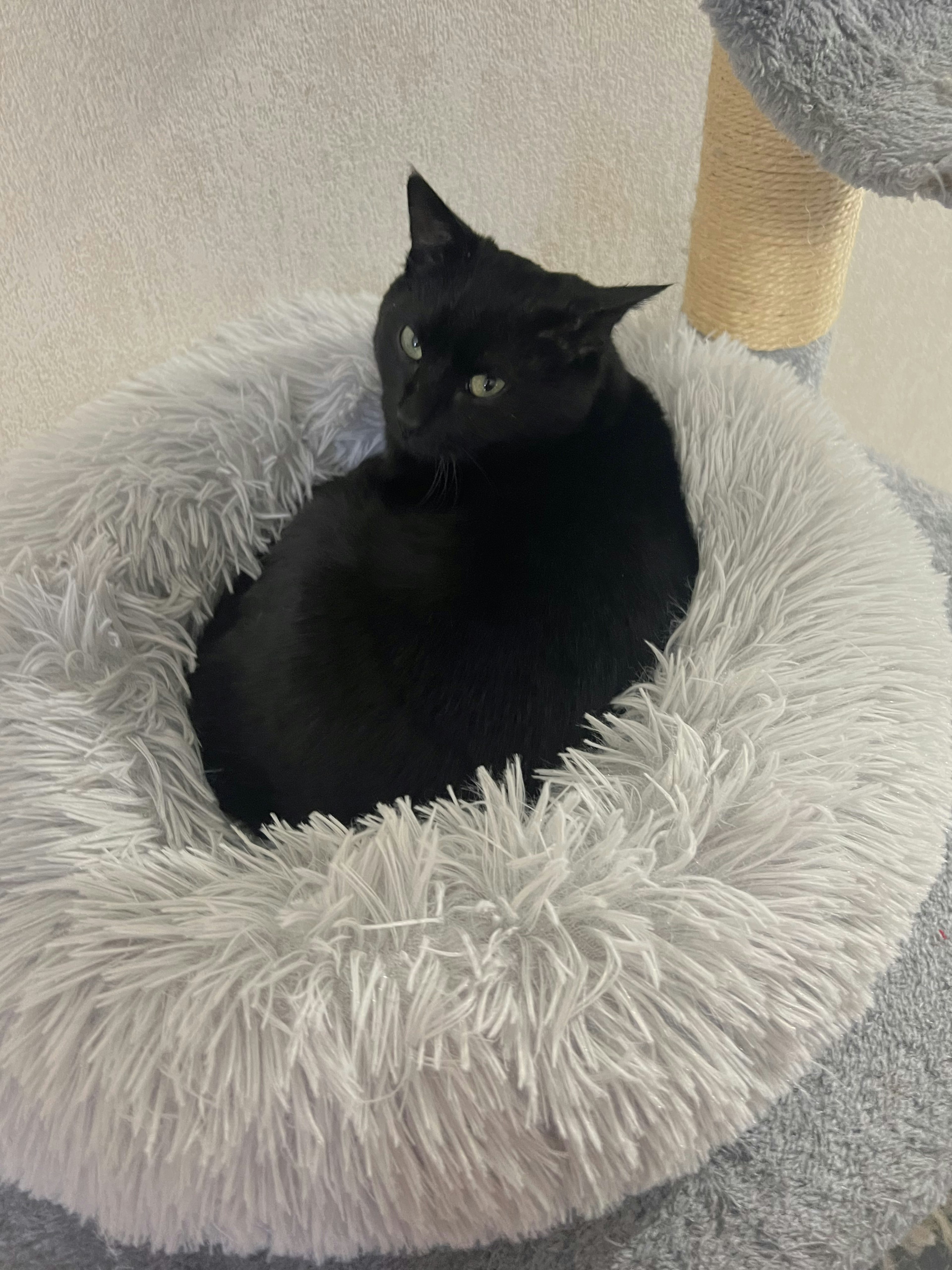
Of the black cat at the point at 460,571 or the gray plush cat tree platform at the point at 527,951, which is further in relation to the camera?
the black cat at the point at 460,571

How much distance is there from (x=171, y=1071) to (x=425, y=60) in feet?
3.70

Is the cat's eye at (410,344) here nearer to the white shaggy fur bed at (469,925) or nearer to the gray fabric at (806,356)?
the white shaggy fur bed at (469,925)

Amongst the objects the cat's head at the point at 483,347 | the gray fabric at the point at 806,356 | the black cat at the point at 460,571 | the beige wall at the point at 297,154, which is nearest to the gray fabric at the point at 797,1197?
the black cat at the point at 460,571

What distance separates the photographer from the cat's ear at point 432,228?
74 cm

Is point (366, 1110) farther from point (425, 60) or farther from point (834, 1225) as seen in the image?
point (425, 60)

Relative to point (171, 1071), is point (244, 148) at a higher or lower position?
higher

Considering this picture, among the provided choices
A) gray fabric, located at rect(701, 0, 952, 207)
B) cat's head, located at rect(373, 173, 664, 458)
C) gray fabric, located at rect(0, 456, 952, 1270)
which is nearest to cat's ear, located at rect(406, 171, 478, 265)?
cat's head, located at rect(373, 173, 664, 458)

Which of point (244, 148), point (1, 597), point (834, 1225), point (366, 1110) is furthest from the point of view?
point (244, 148)

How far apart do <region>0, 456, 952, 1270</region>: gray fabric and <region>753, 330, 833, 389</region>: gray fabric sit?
67 cm

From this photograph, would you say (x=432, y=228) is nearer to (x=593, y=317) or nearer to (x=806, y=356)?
(x=593, y=317)

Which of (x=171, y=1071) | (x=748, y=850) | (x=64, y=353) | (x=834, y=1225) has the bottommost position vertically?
(x=834, y=1225)

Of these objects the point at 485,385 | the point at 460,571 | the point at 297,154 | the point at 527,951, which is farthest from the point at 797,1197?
the point at 297,154

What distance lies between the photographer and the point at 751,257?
0.89m

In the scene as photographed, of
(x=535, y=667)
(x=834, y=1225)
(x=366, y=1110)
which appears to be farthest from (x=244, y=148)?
(x=834, y=1225)
